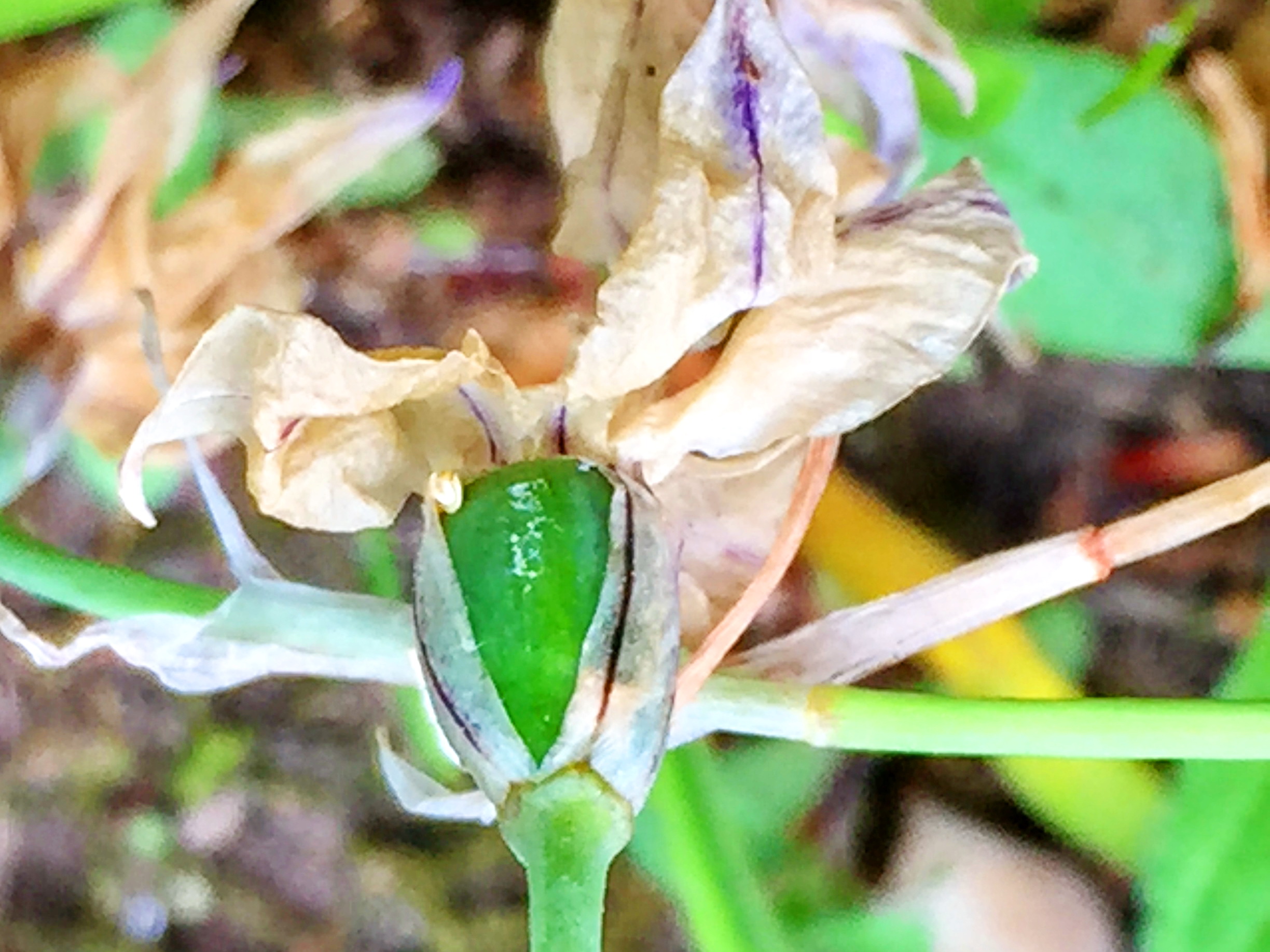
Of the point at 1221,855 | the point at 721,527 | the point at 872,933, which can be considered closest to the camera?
the point at 721,527

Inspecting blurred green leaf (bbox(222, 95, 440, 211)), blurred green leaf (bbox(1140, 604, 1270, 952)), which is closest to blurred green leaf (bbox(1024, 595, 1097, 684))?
blurred green leaf (bbox(1140, 604, 1270, 952))

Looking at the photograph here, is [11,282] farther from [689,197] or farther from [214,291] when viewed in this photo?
[689,197]

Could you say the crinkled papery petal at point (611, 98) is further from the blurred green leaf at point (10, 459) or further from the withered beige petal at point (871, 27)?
the blurred green leaf at point (10, 459)

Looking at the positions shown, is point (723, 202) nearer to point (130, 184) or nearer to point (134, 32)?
point (130, 184)

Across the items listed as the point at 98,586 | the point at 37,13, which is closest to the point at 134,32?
the point at 37,13

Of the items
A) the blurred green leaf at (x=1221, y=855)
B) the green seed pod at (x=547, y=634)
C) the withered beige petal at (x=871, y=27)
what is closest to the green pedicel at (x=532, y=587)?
the green seed pod at (x=547, y=634)
